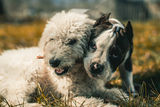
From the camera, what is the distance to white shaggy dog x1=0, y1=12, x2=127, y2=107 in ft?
8.70

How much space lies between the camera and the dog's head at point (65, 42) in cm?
259

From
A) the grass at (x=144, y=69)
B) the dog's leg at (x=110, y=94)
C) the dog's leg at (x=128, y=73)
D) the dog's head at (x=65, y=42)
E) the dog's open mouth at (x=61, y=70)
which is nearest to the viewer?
the grass at (x=144, y=69)

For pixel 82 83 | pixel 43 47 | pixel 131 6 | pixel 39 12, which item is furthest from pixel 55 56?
pixel 39 12

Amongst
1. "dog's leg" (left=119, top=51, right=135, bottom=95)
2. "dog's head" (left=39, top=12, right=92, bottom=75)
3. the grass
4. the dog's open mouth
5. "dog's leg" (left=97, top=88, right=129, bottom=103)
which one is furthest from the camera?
"dog's leg" (left=119, top=51, right=135, bottom=95)

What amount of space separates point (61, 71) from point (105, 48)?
24.9 inches

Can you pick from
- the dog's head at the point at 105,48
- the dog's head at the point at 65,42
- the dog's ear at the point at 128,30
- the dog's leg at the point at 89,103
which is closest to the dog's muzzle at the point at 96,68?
the dog's head at the point at 105,48

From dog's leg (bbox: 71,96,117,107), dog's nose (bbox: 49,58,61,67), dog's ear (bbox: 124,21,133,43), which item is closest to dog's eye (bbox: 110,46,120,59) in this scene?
dog's ear (bbox: 124,21,133,43)

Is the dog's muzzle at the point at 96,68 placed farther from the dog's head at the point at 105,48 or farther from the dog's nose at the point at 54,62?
the dog's nose at the point at 54,62

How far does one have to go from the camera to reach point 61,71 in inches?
107

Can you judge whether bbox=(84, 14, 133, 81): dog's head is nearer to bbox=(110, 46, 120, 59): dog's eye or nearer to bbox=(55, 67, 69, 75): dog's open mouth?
bbox=(110, 46, 120, 59): dog's eye

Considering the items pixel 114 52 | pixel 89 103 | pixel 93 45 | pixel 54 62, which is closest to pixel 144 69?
pixel 114 52

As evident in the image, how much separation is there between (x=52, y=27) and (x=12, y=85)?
101cm

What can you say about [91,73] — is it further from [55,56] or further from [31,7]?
[31,7]

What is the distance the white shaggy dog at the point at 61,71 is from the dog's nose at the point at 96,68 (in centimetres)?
23
